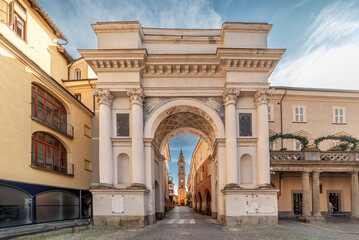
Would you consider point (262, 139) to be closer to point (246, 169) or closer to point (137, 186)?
point (246, 169)

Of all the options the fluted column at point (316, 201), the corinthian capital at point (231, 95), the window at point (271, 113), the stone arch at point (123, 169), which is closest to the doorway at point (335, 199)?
the fluted column at point (316, 201)

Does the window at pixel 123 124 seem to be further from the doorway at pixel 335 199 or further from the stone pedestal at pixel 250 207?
the doorway at pixel 335 199

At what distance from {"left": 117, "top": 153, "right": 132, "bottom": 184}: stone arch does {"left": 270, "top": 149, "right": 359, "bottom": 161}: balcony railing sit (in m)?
9.95

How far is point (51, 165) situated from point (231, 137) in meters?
12.0

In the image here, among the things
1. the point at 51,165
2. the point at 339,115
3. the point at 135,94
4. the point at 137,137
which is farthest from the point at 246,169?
the point at 339,115

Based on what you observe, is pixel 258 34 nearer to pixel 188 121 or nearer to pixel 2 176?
pixel 188 121

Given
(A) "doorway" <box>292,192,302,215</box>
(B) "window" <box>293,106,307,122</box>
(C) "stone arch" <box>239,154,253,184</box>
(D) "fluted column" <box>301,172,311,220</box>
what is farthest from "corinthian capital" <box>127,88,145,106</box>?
(B) "window" <box>293,106,307,122</box>

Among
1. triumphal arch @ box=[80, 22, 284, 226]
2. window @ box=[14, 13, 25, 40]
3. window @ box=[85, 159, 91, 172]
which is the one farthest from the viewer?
window @ box=[85, 159, 91, 172]

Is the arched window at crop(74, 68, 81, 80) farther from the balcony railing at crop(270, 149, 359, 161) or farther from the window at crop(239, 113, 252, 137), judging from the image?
the balcony railing at crop(270, 149, 359, 161)

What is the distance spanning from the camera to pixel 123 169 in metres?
17.8

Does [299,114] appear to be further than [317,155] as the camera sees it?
Yes

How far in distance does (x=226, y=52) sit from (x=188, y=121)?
21.4ft

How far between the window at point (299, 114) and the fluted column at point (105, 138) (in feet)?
55.9

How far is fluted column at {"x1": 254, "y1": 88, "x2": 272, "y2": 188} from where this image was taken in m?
16.8
